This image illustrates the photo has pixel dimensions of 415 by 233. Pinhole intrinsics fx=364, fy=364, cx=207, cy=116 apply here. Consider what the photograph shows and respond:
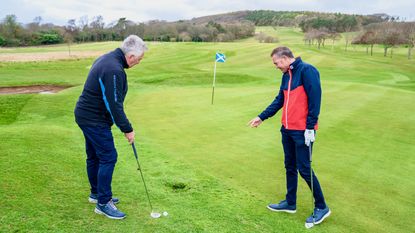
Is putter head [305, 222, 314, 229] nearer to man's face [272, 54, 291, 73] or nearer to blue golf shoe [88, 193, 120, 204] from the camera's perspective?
man's face [272, 54, 291, 73]

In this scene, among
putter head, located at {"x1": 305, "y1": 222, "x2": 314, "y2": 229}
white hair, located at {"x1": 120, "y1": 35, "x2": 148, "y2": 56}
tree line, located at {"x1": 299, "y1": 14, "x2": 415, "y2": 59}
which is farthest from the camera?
tree line, located at {"x1": 299, "y1": 14, "x2": 415, "y2": 59}

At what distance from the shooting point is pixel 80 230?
4344 millimetres

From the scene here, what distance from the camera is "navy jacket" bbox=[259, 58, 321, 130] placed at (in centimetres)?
494

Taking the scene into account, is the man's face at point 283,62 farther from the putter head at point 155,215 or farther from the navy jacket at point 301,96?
the putter head at point 155,215

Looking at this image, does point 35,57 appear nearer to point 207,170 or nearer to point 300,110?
point 207,170

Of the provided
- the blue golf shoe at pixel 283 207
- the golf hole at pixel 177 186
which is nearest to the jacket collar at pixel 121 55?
the golf hole at pixel 177 186

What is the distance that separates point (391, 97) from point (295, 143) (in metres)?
13.9

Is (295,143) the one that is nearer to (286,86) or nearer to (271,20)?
(286,86)

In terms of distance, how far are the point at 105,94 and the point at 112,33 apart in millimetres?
113436

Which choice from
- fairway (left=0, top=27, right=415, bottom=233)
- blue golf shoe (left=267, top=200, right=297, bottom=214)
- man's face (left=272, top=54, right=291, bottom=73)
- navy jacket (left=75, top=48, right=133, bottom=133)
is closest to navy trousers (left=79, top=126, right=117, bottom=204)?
navy jacket (left=75, top=48, right=133, bottom=133)

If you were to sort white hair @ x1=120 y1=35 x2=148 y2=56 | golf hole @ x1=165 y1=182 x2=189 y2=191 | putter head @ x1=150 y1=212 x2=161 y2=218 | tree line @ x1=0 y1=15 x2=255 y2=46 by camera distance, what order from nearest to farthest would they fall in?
white hair @ x1=120 y1=35 x2=148 y2=56
putter head @ x1=150 y1=212 x2=161 y2=218
golf hole @ x1=165 y1=182 x2=189 y2=191
tree line @ x1=0 y1=15 x2=255 y2=46

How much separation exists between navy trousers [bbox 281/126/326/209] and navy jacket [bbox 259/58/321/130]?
0.16 meters

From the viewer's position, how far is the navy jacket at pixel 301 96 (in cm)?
494

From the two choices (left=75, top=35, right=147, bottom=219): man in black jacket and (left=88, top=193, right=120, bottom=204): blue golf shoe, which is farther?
(left=88, top=193, right=120, bottom=204): blue golf shoe
